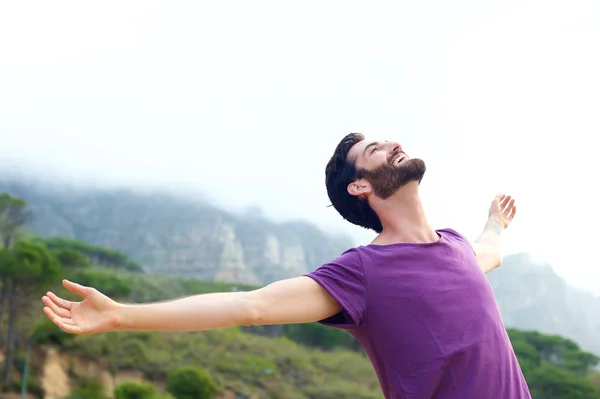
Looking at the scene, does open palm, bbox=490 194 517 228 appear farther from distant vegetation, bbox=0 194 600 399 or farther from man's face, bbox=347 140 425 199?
distant vegetation, bbox=0 194 600 399

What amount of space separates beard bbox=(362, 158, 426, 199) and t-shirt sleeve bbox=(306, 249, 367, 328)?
285 mm

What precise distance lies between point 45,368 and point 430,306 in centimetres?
2677

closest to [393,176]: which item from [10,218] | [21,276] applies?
[21,276]

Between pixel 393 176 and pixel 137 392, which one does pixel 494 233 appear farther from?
pixel 137 392

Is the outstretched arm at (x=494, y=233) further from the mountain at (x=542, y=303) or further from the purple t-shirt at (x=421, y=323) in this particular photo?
the mountain at (x=542, y=303)

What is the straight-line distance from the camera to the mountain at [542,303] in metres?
81.7

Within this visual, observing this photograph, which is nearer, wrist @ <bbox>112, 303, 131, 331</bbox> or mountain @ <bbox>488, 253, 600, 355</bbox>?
wrist @ <bbox>112, 303, 131, 331</bbox>

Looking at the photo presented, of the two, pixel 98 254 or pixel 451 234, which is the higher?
pixel 98 254

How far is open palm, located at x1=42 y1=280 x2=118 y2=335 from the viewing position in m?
2.18

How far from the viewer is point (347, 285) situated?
2.35m

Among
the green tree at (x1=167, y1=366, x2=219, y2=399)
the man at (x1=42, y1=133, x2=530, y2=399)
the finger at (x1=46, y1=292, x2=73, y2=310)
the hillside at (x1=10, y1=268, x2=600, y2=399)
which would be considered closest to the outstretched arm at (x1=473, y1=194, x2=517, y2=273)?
the man at (x1=42, y1=133, x2=530, y2=399)

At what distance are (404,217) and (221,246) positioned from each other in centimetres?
8115

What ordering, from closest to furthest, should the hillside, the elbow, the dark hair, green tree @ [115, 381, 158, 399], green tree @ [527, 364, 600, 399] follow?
the elbow → the dark hair → green tree @ [115, 381, 158, 399] → the hillside → green tree @ [527, 364, 600, 399]

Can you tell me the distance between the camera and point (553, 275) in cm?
9212
